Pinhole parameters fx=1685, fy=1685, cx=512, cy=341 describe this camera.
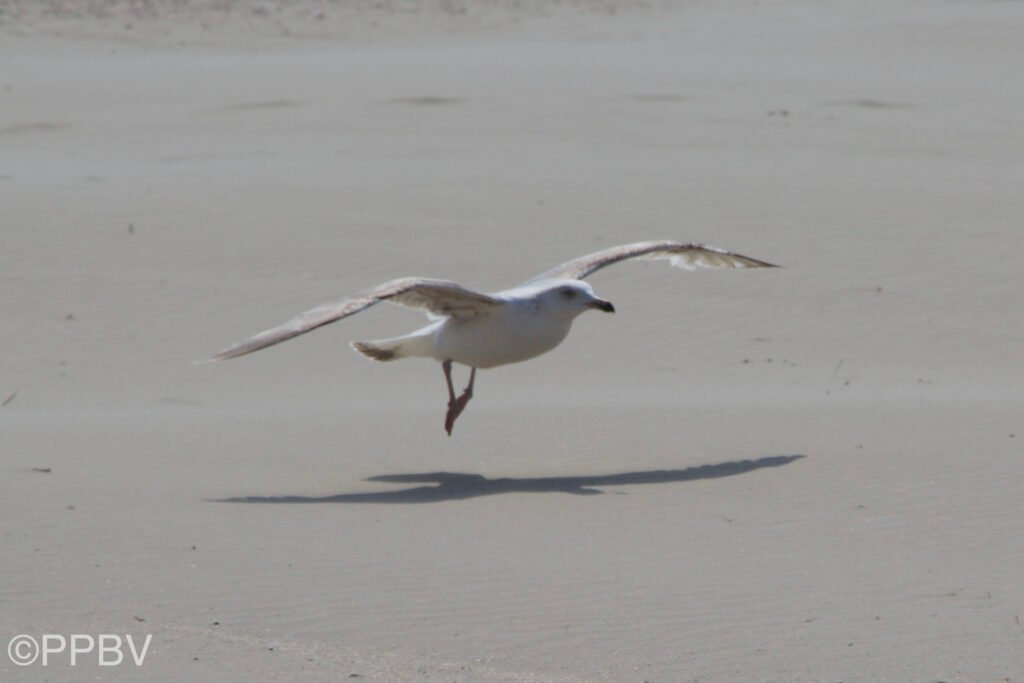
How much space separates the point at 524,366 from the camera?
12109 mm

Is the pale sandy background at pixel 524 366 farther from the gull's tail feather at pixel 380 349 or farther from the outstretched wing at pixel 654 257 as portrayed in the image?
the outstretched wing at pixel 654 257

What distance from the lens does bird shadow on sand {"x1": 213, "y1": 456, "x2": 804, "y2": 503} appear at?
323 inches

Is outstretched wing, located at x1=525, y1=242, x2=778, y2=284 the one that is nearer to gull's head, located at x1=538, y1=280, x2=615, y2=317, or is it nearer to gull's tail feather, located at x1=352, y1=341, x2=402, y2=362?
gull's head, located at x1=538, y1=280, x2=615, y2=317

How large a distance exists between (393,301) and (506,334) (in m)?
0.68

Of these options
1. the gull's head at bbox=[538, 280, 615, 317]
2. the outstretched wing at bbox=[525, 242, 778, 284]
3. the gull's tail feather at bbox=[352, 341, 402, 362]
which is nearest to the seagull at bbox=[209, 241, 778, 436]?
the gull's head at bbox=[538, 280, 615, 317]

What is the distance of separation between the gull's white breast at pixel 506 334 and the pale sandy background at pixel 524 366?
591mm

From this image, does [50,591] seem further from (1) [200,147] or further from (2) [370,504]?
(1) [200,147]

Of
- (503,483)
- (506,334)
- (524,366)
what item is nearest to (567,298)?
(506,334)

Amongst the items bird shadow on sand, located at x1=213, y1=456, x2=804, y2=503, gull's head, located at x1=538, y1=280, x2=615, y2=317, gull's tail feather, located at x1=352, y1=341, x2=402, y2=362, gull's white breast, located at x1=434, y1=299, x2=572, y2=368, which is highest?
gull's head, located at x1=538, y1=280, x2=615, y2=317

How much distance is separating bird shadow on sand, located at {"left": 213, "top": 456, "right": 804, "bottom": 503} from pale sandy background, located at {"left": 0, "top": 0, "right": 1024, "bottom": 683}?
42 mm

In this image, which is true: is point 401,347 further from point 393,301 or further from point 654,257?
point 654,257

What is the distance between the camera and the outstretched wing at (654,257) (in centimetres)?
1003

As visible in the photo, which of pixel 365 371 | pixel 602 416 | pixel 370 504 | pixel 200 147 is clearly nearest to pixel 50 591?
pixel 370 504

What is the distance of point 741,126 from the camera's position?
787 inches
